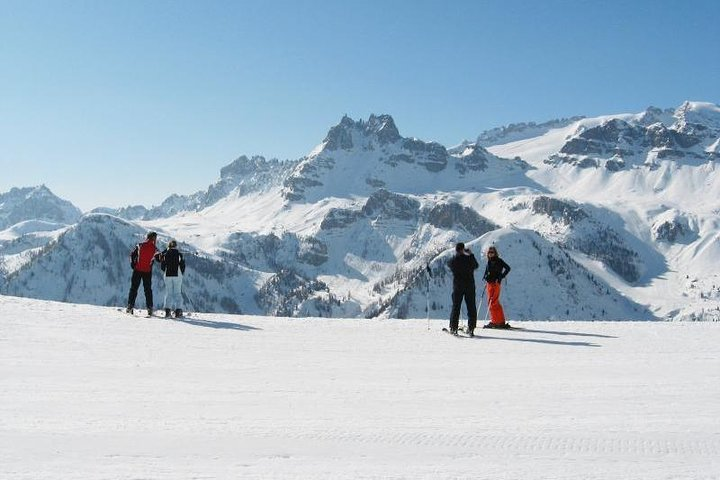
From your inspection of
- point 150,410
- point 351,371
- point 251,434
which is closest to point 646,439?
point 251,434

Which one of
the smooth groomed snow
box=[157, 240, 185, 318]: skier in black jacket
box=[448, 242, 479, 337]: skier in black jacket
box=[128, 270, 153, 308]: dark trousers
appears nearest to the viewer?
the smooth groomed snow

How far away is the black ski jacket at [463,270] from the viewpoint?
16219 millimetres

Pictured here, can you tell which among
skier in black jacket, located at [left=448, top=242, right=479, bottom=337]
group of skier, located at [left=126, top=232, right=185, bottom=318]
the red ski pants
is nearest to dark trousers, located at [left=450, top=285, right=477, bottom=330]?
skier in black jacket, located at [left=448, top=242, right=479, bottom=337]

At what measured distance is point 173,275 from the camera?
62.7ft

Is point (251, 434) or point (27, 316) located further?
point (27, 316)

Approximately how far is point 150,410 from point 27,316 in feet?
36.2

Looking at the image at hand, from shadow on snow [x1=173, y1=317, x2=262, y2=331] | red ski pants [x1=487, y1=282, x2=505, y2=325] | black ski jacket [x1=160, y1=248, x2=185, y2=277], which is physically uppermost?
black ski jacket [x1=160, y1=248, x2=185, y2=277]

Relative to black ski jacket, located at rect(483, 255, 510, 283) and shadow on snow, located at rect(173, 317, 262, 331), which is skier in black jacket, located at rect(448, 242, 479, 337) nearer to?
black ski jacket, located at rect(483, 255, 510, 283)

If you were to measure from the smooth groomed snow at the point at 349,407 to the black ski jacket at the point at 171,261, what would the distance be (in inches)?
169

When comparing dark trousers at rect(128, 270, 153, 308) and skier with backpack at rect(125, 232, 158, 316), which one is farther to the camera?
skier with backpack at rect(125, 232, 158, 316)

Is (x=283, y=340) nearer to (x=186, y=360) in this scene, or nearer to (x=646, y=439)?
(x=186, y=360)

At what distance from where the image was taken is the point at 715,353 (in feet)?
43.4

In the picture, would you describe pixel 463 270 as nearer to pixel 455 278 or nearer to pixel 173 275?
pixel 455 278

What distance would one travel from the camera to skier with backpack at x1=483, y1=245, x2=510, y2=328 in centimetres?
1755
